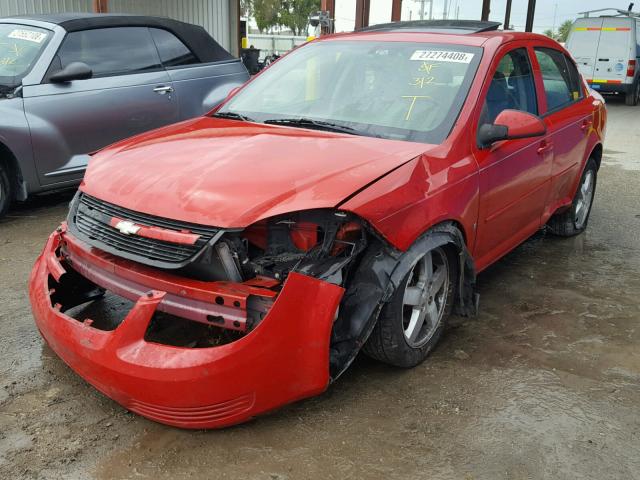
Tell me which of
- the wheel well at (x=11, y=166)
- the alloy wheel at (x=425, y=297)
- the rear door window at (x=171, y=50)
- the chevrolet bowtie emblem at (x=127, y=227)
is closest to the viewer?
the chevrolet bowtie emblem at (x=127, y=227)

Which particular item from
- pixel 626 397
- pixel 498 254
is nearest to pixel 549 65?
pixel 498 254

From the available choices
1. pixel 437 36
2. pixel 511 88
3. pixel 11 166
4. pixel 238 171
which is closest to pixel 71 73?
pixel 11 166

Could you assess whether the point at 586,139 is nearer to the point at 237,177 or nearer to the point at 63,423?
the point at 237,177

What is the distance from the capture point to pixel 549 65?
14.9 ft

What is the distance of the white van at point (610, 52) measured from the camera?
17.2m

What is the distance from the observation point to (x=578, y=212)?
5.52 meters

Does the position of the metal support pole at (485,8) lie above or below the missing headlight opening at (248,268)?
above

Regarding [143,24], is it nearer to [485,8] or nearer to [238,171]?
[238,171]

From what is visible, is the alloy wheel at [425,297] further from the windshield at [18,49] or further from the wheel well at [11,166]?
the windshield at [18,49]

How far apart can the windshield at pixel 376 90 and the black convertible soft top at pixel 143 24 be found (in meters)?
2.52

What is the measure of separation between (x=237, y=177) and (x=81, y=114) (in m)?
3.34

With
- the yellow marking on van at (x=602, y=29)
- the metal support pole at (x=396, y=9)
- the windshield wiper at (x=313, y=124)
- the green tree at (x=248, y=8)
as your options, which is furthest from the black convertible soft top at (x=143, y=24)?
the green tree at (x=248, y=8)

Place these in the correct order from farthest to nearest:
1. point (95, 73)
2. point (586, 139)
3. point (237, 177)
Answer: point (95, 73), point (586, 139), point (237, 177)

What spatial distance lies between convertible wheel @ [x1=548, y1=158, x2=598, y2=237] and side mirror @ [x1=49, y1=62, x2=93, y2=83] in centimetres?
409
